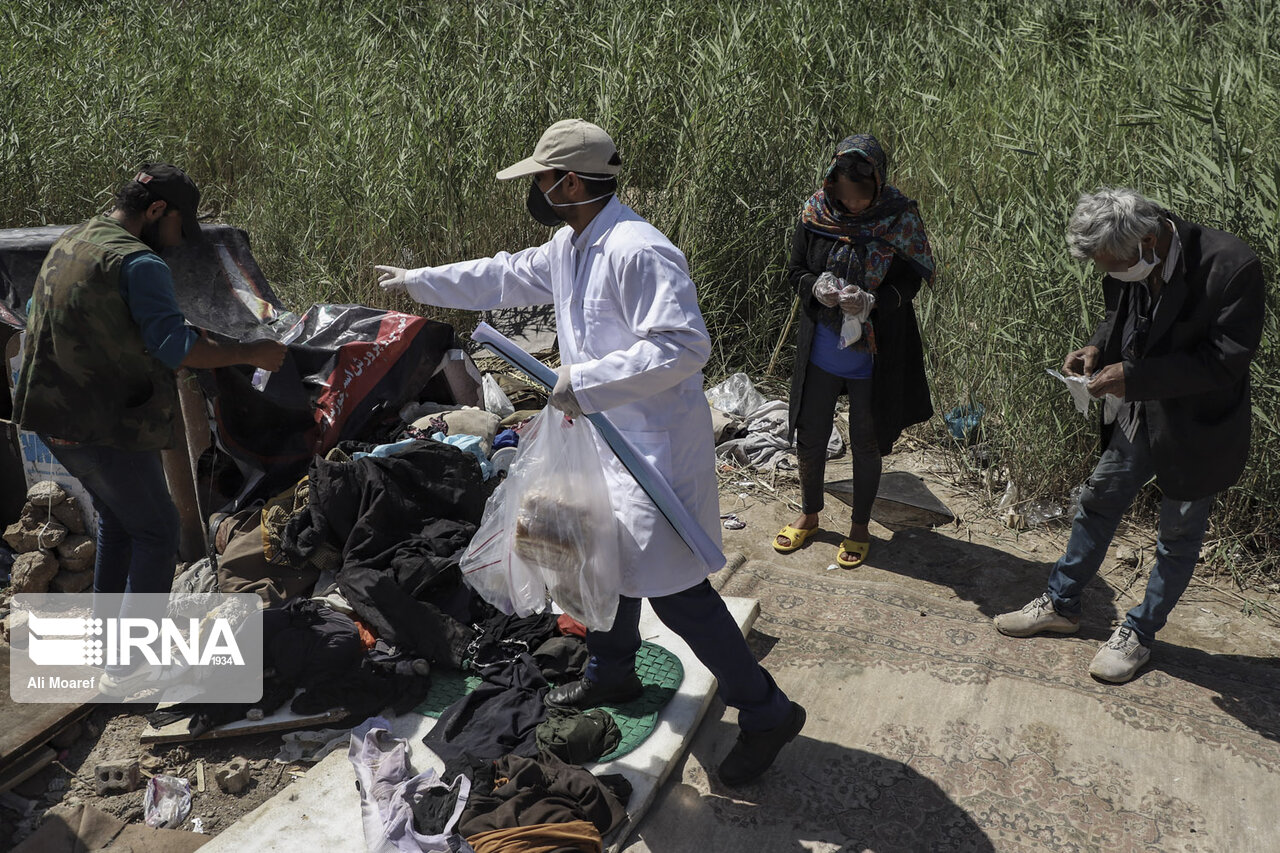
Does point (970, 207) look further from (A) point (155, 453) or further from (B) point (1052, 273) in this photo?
(A) point (155, 453)

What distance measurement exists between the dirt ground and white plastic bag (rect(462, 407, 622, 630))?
→ 3.63 feet

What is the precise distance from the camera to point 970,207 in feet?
19.0

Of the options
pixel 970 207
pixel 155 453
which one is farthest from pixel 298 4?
pixel 155 453

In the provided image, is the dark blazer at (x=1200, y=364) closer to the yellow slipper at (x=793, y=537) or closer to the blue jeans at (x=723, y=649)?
the blue jeans at (x=723, y=649)

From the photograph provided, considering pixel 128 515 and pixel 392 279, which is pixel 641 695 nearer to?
pixel 392 279

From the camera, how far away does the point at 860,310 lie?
398 cm

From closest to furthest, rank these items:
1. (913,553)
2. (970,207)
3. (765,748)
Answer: (765,748) < (913,553) < (970,207)

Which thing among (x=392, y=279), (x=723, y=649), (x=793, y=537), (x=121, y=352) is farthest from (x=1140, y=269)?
(x=121, y=352)

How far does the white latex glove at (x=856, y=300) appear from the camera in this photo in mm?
3963

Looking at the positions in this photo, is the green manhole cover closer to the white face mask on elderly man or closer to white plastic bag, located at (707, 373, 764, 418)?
the white face mask on elderly man

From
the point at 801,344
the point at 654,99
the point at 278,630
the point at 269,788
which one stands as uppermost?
the point at 654,99

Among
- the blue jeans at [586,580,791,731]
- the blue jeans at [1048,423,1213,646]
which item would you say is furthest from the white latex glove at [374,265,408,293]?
the blue jeans at [1048,423,1213,646]

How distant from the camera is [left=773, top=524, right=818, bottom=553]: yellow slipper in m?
4.64

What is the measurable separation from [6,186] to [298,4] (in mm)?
5315
